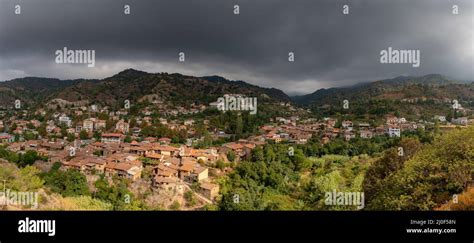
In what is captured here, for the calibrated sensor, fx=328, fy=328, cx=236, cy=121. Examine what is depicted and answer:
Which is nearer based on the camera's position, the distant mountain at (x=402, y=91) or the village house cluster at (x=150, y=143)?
the village house cluster at (x=150, y=143)

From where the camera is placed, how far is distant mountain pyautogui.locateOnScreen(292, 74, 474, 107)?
4150cm

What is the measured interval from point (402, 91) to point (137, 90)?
37.7 metres

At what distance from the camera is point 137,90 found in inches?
1939

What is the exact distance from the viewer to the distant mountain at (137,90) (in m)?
45.4

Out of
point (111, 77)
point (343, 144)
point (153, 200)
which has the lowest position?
point (153, 200)

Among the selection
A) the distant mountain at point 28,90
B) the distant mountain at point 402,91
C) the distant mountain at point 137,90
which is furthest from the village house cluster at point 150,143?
the distant mountain at point 402,91

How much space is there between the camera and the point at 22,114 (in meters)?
37.0

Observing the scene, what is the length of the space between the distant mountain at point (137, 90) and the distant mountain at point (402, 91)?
7.89 metres

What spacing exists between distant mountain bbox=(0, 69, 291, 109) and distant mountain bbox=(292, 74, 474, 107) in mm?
7894

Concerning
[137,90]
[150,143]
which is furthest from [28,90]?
[150,143]

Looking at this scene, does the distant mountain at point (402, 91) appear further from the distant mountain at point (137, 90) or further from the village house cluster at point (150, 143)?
the village house cluster at point (150, 143)
